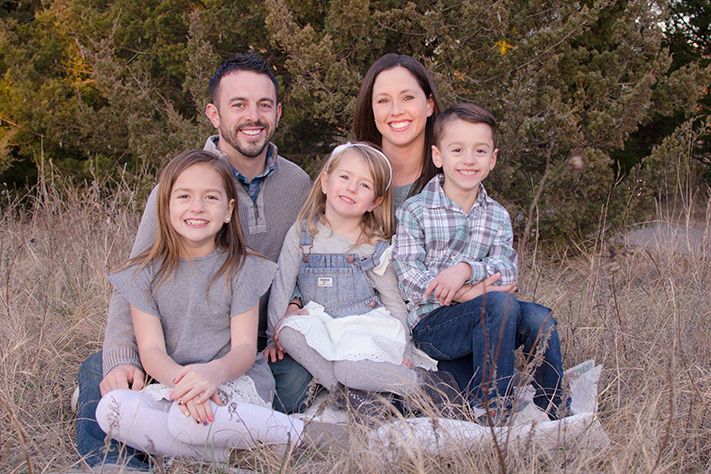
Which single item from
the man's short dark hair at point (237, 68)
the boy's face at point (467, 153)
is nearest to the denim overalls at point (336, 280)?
the boy's face at point (467, 153)

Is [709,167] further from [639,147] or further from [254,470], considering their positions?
[254,470]

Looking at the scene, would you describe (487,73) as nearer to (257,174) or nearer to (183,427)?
(257,174)

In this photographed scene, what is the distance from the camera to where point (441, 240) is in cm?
245

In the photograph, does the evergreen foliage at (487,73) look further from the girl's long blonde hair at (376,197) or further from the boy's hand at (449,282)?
the boy's hand at (449,282)

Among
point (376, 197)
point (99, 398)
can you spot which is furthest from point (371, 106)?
point (99, 398)

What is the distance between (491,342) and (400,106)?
1358 mm

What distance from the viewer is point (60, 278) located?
12.0 ft

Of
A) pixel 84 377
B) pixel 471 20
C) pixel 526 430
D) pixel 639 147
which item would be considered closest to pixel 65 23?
pixel 471 20

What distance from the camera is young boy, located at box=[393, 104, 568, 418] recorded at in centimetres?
222

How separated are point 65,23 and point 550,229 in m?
5.73

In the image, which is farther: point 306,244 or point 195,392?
point 306,244

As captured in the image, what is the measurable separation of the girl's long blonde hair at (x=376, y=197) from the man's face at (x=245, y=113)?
0.38 metres

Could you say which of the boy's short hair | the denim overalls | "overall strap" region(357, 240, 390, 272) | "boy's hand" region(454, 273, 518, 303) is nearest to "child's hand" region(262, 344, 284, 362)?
the denim overalls

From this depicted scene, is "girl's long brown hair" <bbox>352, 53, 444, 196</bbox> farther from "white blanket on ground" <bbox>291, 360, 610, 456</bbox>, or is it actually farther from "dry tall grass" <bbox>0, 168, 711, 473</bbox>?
"white blanket on ground" <bbox>291, 360, 610, 456</bbox>
